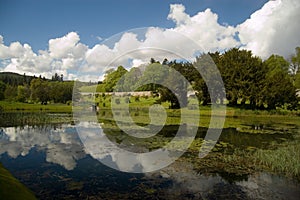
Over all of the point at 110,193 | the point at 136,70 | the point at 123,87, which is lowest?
the point at 110,193

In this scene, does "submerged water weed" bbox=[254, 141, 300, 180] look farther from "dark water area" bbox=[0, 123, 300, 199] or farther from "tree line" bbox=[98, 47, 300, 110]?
"tree line" bbox=[98, 47, 300, 110]

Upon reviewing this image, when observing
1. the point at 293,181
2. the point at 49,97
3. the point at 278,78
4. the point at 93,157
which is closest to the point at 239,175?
the point at 293,181

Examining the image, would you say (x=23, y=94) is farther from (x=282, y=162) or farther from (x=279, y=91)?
(x=282, y=162)

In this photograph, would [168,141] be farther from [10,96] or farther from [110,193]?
[10,96]

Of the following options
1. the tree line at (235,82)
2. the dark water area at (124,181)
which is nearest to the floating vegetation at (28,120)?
the dark water area at (124,181)

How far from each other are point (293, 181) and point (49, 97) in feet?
225

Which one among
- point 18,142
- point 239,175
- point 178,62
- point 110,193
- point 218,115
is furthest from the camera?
point 178,62

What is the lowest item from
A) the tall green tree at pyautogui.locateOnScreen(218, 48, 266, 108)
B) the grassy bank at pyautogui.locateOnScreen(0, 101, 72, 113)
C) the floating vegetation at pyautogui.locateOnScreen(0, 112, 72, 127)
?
the floating vegetation at pyautogui.locateOnScreen(0, 112, 72, 127)

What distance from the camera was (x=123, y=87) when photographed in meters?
67.5

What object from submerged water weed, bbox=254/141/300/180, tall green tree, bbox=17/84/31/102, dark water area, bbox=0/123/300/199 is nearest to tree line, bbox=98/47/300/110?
submerged water weed, bbox=254/141/300/180

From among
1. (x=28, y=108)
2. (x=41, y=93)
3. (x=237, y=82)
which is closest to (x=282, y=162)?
(x=237, y=82)

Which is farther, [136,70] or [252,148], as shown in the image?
[136,70]

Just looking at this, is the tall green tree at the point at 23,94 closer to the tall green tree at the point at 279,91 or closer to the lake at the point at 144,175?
the lake at the point at 144,175

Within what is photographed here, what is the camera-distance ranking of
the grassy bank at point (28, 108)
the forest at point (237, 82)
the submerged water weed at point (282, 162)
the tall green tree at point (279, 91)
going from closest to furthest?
the submerged water weed at point (282, 162), the tall green tree at point (279, 91), the forest at point (237, 82), the grassy bank at point (28, 108)
